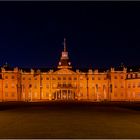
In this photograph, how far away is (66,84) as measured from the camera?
148750mm

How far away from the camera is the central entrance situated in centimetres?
14525

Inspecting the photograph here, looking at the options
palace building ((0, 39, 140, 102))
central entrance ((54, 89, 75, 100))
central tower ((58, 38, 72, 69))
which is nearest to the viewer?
palace building ((0, 39, 140, 102))

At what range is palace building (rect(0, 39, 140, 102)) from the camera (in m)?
143

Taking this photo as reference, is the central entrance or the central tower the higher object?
the central tower

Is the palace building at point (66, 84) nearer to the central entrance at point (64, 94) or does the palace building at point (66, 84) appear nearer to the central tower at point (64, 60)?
the central entrance at point (64, 94)

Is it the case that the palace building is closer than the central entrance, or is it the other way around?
the palace building

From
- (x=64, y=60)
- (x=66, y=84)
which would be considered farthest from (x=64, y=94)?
(x=64, y=60)

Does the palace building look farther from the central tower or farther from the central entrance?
the central tower

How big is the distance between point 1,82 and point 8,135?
122 meters

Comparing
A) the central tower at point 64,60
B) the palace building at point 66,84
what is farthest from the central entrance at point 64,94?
the central tower at point 64,60

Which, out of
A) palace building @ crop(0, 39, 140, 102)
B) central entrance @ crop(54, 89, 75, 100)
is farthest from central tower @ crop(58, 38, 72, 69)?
central entrance @ crop(54, 89, 75, 100)

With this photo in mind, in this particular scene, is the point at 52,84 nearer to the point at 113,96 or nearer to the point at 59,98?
the point at 59,98

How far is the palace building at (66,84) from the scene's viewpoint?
143m

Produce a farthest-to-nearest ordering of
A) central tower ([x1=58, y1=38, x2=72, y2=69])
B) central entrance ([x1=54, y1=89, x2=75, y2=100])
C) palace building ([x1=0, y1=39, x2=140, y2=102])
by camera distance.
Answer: central tower ([x1=58, y1=38, x2=72, y2=69])
central entrance ([x1=54, y1=89, x2=75, y2=100])
palace building ([x1=0, y1=39, x2=140, y2=102])
